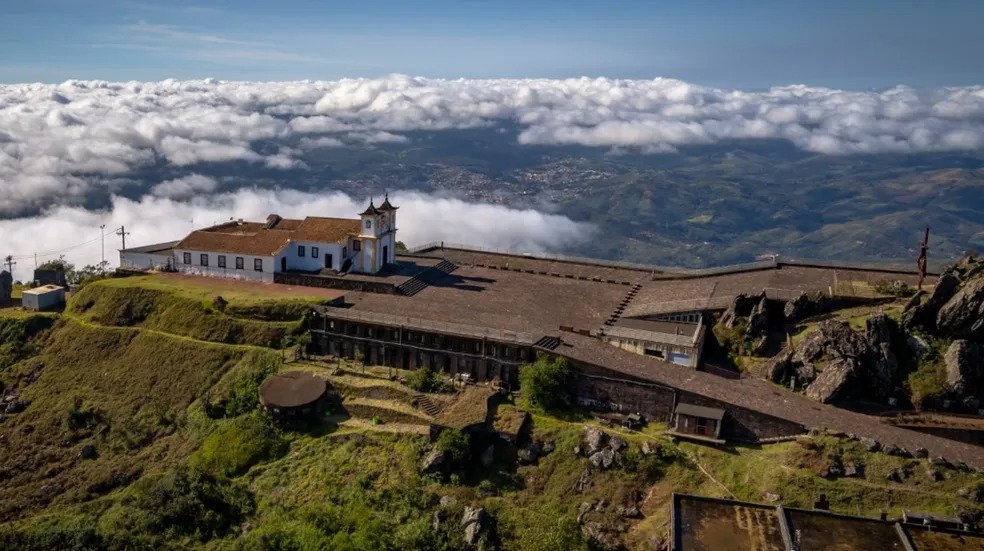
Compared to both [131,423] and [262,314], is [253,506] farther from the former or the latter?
[262,314]

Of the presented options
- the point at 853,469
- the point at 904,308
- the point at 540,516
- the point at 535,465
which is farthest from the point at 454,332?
the point at 904,308

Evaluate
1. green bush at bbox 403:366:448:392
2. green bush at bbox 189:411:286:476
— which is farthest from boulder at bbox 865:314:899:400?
green bush at bbox 189:411:286:476

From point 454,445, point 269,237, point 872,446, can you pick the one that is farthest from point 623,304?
point 269,237

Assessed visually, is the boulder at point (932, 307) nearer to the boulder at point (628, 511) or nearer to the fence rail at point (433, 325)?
the boulder at point (628, 511)

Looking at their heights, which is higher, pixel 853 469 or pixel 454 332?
pixel 454 332

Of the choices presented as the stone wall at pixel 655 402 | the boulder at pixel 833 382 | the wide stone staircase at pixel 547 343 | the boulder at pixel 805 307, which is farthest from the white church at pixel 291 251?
the boulder at pixel 833 382

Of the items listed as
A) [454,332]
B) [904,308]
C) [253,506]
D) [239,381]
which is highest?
[904,308]
